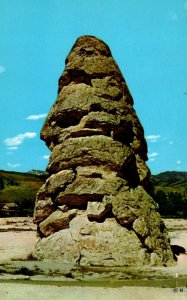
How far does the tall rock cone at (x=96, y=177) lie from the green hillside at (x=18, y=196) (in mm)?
14160

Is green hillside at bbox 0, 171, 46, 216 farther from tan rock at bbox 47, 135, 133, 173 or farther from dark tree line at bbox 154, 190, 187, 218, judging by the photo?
dark tree line at bbox 154, 190, 187, 218

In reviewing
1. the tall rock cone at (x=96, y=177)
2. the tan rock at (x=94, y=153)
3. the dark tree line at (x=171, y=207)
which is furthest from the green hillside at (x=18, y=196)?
the dark tree line at (x=171, y=207)

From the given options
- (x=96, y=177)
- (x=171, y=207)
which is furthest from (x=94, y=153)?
(x=171, y=207)

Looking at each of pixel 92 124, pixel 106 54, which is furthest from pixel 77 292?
pixel 106 54

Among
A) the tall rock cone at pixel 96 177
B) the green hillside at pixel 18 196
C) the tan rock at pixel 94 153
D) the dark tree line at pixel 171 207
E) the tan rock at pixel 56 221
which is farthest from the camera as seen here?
the dark tree line at pixel 171 207

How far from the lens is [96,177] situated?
22438 mm

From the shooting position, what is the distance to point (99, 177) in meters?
22.4

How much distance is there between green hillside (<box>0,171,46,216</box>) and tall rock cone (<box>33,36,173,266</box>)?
46.5 ft

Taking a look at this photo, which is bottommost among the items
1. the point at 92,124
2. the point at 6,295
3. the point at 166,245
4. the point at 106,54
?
the point at 6,295

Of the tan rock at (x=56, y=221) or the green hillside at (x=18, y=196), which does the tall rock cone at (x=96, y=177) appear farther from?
the green hillside at (x=18, y=196)

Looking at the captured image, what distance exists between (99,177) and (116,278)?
269 inches

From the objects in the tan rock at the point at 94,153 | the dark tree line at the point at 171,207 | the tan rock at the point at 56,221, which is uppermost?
the dark tree line at the point at 171,207

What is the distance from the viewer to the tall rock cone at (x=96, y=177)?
2027cm

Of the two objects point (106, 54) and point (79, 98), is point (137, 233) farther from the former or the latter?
point (106, 54)
